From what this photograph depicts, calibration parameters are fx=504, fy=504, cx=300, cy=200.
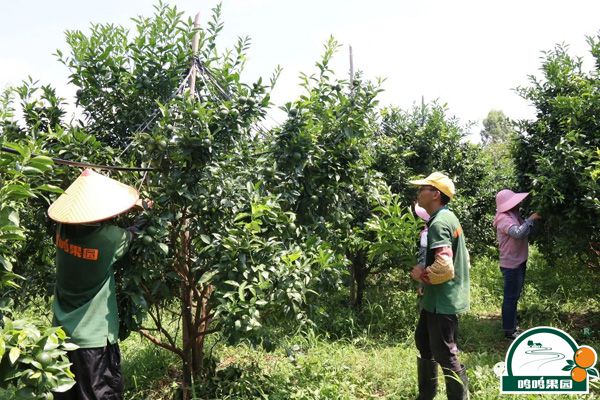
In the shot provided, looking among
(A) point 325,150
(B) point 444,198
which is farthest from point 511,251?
(A) point 325,150

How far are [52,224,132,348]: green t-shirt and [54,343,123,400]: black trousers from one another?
0.07 meters

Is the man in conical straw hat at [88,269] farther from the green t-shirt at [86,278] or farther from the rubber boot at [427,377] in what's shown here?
the rubber boot at [427,377]

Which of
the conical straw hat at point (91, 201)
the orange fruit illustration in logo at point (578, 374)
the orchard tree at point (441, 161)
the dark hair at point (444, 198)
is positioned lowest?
the orange fruit illustration in logo at point (578, 374)

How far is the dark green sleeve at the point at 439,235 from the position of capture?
3252mm

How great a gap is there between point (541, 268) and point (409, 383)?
4.39m

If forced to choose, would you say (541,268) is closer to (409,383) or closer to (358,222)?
(358,222)

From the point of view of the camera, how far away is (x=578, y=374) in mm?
3025

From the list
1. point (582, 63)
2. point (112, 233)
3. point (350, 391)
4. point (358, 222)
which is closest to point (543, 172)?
point (582, 63)

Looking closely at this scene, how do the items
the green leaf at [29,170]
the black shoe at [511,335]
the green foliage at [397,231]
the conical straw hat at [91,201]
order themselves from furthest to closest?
the black shoe at [511,335], the green foliage at [397,231], the conical straw hat at [91,201], the green leaf at [29,170]

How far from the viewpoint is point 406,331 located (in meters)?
5.42

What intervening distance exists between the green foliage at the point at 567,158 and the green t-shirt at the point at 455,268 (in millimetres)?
1528

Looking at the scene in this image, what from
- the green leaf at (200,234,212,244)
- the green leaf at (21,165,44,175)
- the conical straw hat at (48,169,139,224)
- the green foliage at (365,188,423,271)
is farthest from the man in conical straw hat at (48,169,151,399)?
the green foliage at (365,188,423,271)

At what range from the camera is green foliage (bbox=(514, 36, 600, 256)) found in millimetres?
4332

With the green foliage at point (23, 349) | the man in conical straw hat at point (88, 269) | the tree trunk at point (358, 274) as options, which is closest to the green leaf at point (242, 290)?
the man in conical straw hat at point (88, 269)
